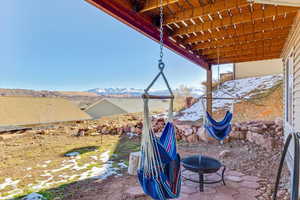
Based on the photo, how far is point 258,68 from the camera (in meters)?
9.24

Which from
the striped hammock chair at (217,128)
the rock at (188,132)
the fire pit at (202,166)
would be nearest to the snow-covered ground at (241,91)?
the rock at (188,132)

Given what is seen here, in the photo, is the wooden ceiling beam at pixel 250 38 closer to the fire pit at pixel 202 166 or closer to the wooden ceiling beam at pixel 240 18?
the wooden ceiling beam at pixel 240 18

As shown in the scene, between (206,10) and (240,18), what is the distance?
0.56 meters

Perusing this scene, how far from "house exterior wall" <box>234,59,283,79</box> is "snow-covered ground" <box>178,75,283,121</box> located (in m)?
0.45

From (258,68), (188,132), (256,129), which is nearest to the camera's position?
(256,129)

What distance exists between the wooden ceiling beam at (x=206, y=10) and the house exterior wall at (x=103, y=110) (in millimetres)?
5994

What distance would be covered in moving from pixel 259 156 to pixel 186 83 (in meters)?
11.2

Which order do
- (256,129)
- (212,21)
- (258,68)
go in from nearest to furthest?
(212,21) < (256,129) < (258,68)

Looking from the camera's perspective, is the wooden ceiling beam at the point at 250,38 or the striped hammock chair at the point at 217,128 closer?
the wooden ceiling beam at the point at 250,38

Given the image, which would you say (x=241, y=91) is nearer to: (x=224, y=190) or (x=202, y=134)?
(x=202, y=134)

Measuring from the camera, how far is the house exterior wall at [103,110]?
24.5 ft

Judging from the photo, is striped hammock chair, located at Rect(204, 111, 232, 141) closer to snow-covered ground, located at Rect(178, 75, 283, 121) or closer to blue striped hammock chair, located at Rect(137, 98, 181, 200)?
blue striped hammock chair, located at Rect(137, 98, 181, 200)

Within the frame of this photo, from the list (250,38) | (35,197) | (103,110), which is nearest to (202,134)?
(250,38)

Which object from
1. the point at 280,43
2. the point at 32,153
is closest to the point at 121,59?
the point at 32,153
